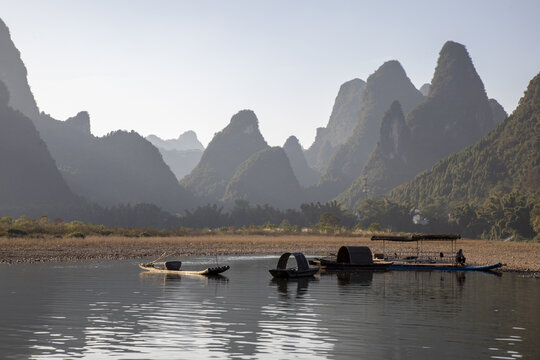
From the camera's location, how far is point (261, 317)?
69.3 ft

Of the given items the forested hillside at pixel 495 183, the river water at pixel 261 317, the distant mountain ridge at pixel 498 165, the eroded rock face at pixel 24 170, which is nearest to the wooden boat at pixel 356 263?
the river water at pixel 261 317

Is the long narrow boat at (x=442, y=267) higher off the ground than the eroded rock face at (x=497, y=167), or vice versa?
the eroded rock face at (x=497, y=167)

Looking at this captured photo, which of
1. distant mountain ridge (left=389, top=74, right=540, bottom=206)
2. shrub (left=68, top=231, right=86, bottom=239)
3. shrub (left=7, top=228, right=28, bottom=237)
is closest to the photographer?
shrub (left=7, top=228, right=28, bottom=237)

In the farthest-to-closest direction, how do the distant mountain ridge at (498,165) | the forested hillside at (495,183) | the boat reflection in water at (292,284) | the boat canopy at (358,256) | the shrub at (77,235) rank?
1. the distant mountain ridge at (498,165)
2. the forested hillside at (495,183)
3. the shrub at (77,235)
4. the boat canopy at (358,256)
5. the boat reflection in water at (292,284)

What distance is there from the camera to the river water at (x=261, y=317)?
15781 mm

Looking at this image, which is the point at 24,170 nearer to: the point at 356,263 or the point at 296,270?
the point at 356,263

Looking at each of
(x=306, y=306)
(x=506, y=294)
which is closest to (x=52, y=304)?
(x=306, y=306)

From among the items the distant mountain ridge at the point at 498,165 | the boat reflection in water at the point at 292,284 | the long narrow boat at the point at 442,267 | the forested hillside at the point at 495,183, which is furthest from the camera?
the distant mountain ridge at the point at 498,165

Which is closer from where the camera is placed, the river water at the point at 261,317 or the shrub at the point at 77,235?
the river water at the point at 261,317

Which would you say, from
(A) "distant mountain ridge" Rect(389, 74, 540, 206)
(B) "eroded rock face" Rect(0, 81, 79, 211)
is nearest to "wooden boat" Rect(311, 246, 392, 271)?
(A) "distant mountain ridge" Rect(389, 74, 540, 206)

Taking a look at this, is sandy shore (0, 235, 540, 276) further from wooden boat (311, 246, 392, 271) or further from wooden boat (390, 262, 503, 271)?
wooden boat (311, 246, 392, 271)

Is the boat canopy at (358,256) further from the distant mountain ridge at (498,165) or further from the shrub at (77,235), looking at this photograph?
the distant mountain ridge at (498,165)

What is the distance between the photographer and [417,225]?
135 m

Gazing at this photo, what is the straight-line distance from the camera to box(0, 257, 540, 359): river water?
15.8 meters
